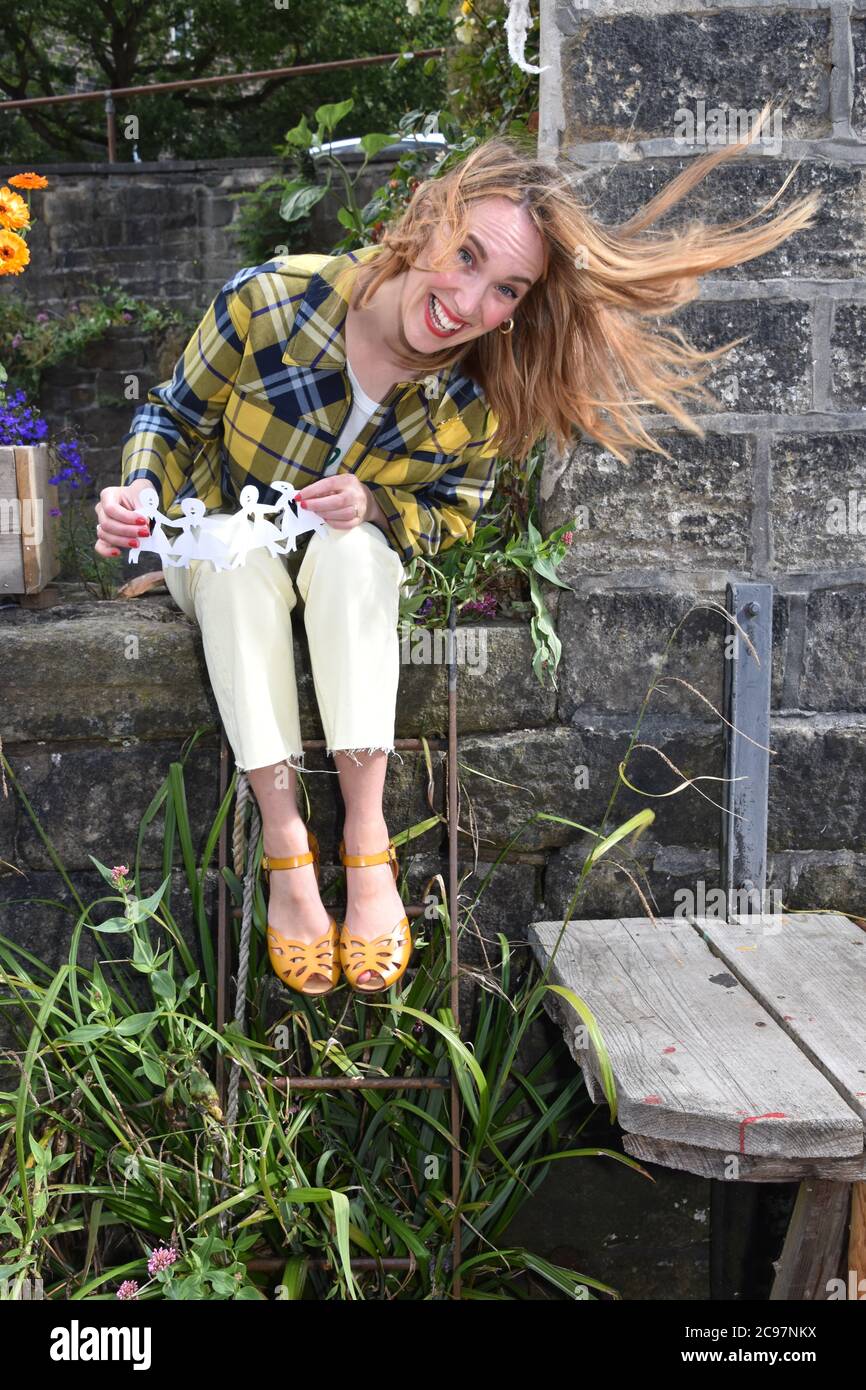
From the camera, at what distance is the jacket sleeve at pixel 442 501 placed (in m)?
2.04

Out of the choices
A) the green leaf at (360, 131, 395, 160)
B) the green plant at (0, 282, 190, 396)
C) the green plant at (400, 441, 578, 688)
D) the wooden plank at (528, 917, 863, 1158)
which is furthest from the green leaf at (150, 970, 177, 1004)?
the green plant at (0, 282, 190, 396)

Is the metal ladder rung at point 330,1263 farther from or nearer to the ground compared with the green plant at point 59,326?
nearer to the ground

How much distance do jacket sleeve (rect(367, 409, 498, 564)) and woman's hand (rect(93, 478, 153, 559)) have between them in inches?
17.0

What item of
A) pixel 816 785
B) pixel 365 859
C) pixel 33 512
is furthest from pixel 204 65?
pixel 365 859

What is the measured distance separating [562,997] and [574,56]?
1.69 meters

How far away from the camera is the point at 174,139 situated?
1263cm

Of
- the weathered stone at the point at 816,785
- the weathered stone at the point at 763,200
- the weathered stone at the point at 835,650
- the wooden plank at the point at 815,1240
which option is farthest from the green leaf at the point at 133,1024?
the weathered stone at the point at 763,200

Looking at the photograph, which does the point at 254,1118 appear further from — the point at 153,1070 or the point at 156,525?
the point at 156,525

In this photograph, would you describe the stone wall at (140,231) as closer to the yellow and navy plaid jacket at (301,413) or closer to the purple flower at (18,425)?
the purple flower at (18,425)

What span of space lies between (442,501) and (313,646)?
0.42 meters

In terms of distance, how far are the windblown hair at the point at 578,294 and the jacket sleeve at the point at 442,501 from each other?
0.14 feet
